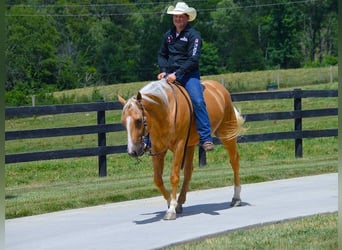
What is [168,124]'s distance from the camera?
9.14 m

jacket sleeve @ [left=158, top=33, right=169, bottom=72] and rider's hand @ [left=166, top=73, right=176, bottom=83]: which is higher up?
jacket sleeve @ [left=158, top=33, right=169, bottom=72]

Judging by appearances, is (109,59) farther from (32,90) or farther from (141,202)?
(141,202)

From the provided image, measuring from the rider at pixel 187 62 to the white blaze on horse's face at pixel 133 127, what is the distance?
3.13ft

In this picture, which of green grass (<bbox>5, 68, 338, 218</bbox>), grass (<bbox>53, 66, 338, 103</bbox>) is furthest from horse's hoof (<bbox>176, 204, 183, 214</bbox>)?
grass (<bbox>53, 66, 338, 103</bbox>)

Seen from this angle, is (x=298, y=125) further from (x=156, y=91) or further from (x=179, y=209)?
(x=156, y=91)

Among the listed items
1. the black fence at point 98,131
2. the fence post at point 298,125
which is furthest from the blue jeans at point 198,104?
the fence post at point 298,125

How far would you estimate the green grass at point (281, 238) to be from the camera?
706 cm

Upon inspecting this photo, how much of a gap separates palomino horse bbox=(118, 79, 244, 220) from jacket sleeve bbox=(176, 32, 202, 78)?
20 cm

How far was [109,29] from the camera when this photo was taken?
84.1 m

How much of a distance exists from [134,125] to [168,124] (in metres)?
0.78

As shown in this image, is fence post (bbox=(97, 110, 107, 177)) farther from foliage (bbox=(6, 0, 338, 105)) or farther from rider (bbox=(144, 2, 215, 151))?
foliage (bbox=(6, 0, 338, 105))

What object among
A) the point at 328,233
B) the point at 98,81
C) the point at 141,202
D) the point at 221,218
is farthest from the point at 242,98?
the point at 98,81

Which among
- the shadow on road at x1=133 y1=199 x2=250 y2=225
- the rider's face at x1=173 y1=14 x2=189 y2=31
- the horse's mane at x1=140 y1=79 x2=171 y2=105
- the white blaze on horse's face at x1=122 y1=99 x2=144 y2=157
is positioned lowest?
the shadow on road at x1=133 y1=199 x2=250 y2=225

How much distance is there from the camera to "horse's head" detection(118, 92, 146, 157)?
27.5 ft
